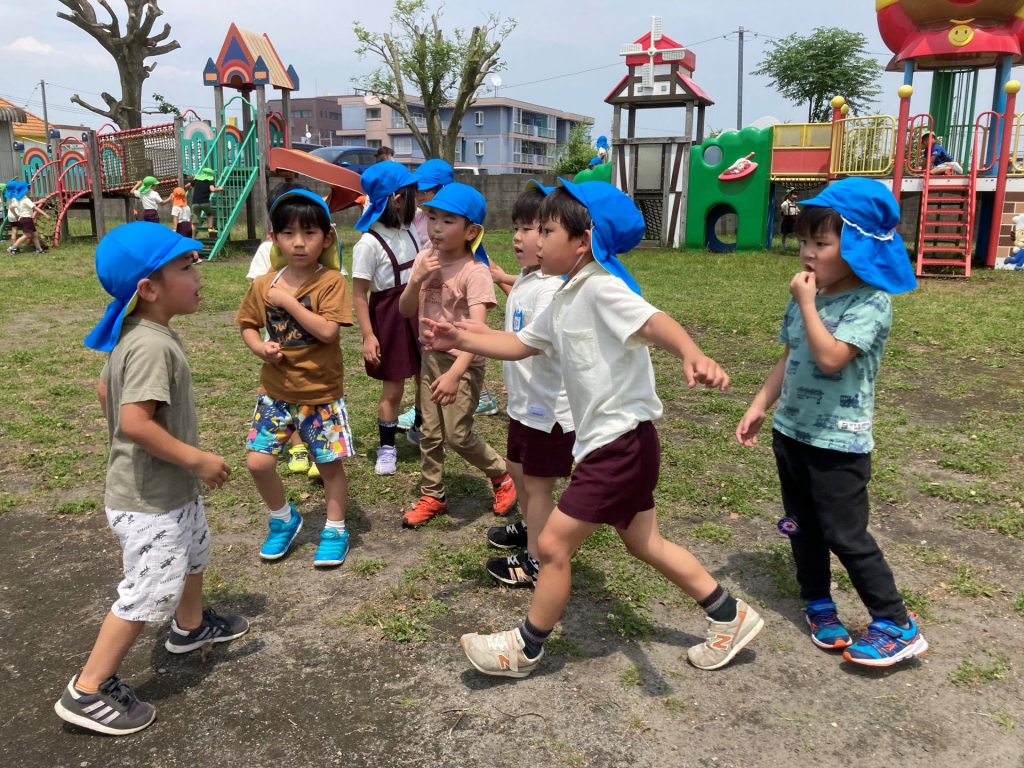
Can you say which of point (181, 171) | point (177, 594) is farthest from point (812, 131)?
point (177, 594)

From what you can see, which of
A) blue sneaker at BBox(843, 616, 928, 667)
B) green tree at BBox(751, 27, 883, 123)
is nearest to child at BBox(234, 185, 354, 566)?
blue sneaker at BBox(843, 616, 928, 667)

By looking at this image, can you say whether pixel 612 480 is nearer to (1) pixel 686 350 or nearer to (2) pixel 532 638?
(1) pixel 686 350

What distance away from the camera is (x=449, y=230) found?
359 cm

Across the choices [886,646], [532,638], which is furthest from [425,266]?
[886,646]

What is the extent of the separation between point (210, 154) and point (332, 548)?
15.6 m

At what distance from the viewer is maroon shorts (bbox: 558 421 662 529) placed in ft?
7.92

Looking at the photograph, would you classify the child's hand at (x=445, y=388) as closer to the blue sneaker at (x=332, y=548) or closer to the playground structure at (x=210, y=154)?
the blue sneaker at (x=332, y=548)

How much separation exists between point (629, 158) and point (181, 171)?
402 inches

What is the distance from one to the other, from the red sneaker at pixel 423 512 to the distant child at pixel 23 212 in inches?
646

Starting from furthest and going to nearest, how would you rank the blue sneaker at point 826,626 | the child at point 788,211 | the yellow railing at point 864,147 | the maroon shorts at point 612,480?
the child at point 788,211
the yellow railing at point 864,147
the blue sneaker at point 826,626
the maroon shorts at point 612,480

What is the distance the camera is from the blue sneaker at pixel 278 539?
11.3 ft

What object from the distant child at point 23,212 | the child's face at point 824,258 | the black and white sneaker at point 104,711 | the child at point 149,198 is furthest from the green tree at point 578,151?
the black and white sneaker at point 104,711

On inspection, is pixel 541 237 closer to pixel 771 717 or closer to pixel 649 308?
pixel 649 308

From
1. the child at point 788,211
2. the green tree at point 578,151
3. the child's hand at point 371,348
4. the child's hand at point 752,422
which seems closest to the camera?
the child's hand at point 752,422
